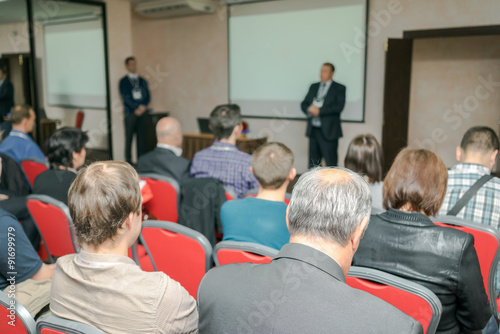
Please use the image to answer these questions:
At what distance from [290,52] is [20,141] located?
13.5ft

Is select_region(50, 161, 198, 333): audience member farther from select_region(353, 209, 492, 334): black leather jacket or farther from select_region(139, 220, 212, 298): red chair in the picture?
select_region(353, 209, 492, 334): black leather jacket

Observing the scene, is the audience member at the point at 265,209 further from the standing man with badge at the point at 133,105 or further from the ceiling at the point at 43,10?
the ceiling at the point at 43,10

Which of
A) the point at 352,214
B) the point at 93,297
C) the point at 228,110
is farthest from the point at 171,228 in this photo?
the point at 228,110

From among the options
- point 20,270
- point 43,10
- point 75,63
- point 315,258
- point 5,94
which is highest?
point 43,10

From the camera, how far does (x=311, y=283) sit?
2.77 feet

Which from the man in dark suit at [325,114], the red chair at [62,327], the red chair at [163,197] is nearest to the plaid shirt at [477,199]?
the red chair at [163,197]

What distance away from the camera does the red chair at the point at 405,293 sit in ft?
3.68

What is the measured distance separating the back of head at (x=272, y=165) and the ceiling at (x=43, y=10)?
542cm

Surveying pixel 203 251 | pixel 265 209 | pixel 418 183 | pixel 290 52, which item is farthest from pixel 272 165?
pixel 290 52

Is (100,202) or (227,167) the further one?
(227,167)

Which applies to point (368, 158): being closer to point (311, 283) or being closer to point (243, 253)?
point (243, 253)

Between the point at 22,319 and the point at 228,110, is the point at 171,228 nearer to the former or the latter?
the point at 22,319

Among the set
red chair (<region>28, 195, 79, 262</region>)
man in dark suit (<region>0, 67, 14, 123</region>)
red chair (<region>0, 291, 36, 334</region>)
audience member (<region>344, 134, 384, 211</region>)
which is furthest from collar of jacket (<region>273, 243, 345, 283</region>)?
man in dark suit (<region>0, 67, 14, 123</region>)

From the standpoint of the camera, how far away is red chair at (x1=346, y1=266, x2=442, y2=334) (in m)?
1.12
